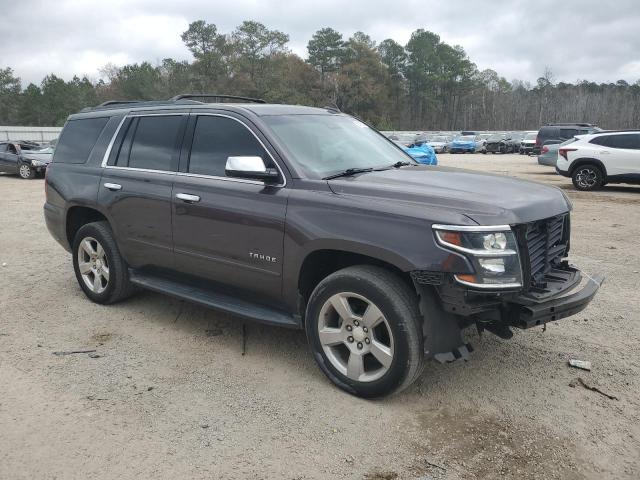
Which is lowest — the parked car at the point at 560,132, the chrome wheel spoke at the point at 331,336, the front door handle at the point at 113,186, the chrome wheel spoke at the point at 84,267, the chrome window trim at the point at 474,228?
the chrome wheel spoke at the point at 84,267

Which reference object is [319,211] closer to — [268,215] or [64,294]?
[268,215]

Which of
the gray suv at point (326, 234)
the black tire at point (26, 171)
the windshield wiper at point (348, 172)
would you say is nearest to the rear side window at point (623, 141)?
the gray suv at point (326, 234)

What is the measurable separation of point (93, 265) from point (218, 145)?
2055mm

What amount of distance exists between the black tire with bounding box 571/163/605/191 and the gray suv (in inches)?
460

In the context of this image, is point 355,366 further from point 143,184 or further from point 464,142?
point 464,142

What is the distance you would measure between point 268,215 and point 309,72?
87904mm

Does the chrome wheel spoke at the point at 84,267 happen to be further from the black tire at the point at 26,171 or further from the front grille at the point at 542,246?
the black tire at the point at 26,171

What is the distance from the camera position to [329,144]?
14.6 feet

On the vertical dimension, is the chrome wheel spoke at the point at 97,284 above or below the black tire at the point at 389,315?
below

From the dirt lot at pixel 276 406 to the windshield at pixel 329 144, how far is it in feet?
4.90

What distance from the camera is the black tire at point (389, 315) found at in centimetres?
337

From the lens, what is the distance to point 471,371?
409 centimetres

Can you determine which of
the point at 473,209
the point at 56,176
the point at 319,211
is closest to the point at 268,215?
the point at 319,211

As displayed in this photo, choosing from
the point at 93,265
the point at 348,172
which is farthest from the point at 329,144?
the point at 93,265
